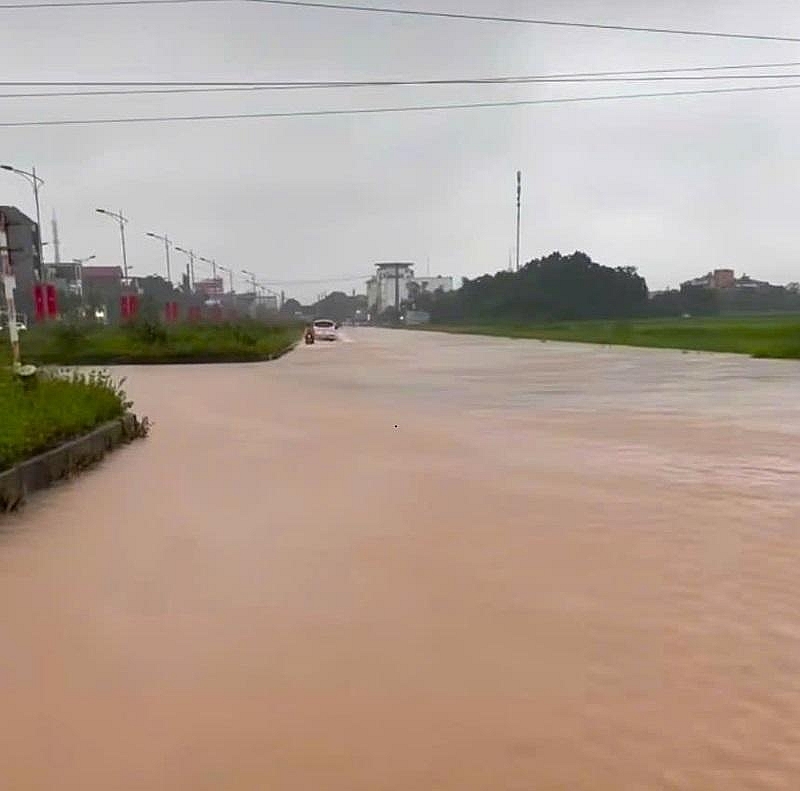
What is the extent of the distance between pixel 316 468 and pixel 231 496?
146cm

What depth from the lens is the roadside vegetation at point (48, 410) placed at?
7.22m

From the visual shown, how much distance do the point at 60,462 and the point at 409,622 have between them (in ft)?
16.1

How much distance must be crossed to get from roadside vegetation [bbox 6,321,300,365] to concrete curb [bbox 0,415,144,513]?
58.4 feet

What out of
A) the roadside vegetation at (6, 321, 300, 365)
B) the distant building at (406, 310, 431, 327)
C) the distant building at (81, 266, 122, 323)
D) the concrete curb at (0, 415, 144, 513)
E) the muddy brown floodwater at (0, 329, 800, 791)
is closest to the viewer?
the muddy brown floodwater at (0, 329, 800, 791)

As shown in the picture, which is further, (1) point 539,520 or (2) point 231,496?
(2) point 231,496

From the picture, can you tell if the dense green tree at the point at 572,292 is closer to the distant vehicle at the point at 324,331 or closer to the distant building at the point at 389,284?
the distant vehicle at the point at 324,331

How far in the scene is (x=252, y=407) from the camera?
1423 cm

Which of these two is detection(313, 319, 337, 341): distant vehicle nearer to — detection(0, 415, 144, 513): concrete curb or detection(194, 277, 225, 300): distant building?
detection(194, 277, 225, 300): distant building

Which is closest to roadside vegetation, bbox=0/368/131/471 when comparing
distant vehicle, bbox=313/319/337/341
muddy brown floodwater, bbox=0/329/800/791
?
muddy brown floodwater, bbox=0/329/800/791

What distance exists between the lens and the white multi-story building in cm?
14338

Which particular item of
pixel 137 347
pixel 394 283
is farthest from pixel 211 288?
pixel 137 347

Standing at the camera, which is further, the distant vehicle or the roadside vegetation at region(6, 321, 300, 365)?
the distant vehicle

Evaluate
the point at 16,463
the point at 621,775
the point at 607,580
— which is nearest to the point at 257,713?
the point at 621,775

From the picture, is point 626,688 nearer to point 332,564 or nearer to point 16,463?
point 332,564
